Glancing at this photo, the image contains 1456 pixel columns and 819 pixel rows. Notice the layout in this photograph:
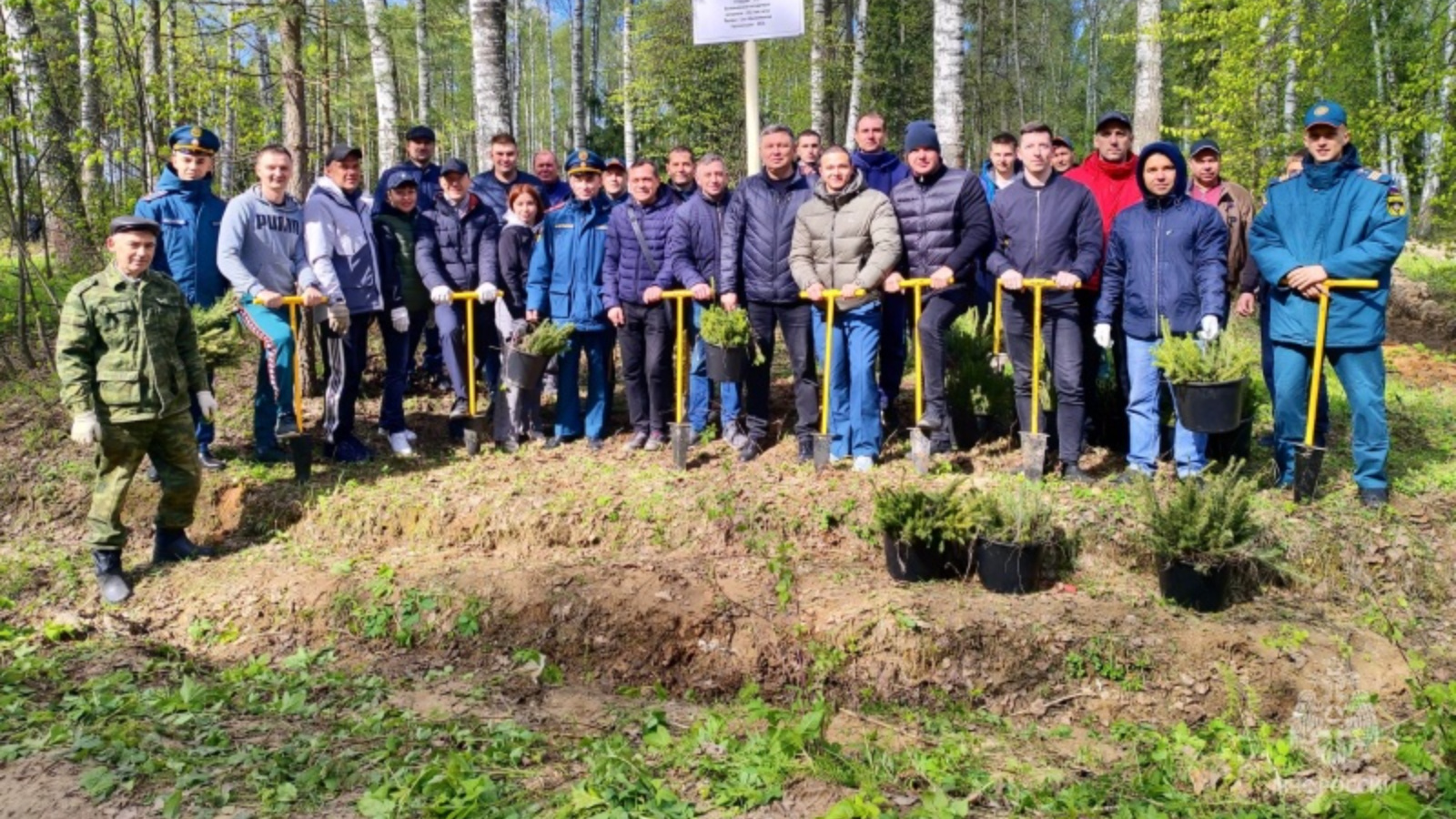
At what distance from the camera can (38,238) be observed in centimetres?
1107

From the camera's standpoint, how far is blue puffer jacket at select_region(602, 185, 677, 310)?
7.95m

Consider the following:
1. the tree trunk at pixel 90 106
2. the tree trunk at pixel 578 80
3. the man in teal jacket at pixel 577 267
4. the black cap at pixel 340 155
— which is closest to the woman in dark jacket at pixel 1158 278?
the man in teal jacket at pixel 577 267

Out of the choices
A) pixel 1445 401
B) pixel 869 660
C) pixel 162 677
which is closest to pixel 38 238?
pixel 162 677

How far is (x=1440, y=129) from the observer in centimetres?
1299

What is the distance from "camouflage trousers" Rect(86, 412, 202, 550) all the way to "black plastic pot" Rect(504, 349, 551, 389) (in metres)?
2.24

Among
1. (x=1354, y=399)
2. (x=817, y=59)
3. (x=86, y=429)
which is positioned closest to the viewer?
(x=86, y=429)

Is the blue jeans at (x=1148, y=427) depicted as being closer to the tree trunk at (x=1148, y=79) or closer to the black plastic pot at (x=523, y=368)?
the black plastic pot at (x=523, y=368)

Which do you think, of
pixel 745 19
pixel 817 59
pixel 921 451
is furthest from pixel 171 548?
pixel 817 59

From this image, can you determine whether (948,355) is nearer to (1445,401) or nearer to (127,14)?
(1445,401)

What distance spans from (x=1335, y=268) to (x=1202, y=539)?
6.77 ft

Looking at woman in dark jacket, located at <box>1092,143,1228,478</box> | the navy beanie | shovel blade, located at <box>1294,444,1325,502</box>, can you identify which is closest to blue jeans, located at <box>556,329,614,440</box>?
the navy beanie

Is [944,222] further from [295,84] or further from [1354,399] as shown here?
[295,84]

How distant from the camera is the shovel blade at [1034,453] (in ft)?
22.7

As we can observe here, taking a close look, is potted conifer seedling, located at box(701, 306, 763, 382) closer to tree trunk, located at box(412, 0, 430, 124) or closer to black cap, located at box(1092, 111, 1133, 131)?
black cap, located at box(1092, 111, 1133, 131)
